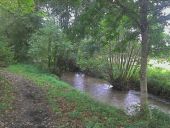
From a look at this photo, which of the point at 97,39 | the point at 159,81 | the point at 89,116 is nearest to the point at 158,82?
the point at 159,81

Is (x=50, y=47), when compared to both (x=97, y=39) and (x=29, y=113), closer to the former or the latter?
(x=97, y=39)

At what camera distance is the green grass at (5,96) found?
13.8 meters

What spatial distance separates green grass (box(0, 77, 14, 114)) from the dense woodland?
382 centimetres

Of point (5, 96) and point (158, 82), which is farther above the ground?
point (158, 82)

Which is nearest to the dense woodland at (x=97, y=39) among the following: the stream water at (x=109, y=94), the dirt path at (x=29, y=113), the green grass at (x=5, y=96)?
the stream water at (x=109, y=94)

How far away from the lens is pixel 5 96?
52.0 ft

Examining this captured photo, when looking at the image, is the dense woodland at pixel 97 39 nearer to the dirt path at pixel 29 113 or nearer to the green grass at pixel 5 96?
the dirt path at pixel 29 113

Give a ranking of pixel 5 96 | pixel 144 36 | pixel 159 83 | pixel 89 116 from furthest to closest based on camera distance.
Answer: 1. pixel 159 83
2. pixel 5 96
3. pixel 144 36
4. pixel 89 116

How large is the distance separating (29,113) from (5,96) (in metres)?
2.83

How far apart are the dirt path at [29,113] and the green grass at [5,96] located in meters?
0.27

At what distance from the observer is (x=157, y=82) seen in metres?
25.4

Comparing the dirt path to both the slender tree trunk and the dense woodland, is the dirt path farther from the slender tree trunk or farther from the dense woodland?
the slender tree trunk

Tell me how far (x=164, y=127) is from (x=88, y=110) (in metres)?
3.56

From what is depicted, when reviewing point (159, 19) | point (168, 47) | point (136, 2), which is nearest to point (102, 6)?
point (136, 2)
